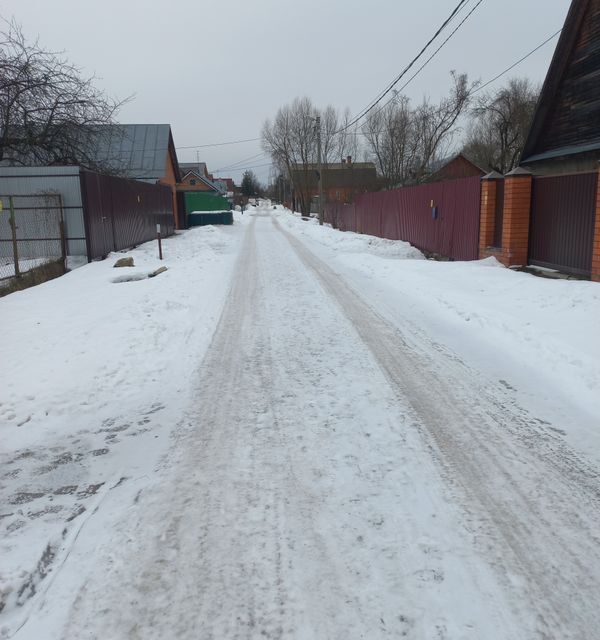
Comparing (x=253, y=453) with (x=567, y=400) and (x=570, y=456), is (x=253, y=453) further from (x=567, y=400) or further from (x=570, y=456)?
(x=567, y=400)

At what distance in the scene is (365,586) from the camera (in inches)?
106

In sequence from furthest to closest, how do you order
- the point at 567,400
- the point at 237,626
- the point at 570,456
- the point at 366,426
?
the point at 567,400, the point at 366,426, the point at 570,456, the point at 237,626

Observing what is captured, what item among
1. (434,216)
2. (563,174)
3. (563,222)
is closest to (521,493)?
(563,222)

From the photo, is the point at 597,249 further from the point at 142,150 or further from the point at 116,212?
the point at 142,150

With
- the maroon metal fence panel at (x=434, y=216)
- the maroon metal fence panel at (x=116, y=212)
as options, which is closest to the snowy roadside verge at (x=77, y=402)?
the maroon metal fence panel at (x=116, y=212)

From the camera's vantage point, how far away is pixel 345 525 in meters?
3.20

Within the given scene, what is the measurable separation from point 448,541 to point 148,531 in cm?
169

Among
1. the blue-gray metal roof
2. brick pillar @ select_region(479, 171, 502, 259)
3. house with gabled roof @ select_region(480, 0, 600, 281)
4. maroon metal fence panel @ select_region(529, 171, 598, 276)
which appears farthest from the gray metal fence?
the blue-gray metal roof

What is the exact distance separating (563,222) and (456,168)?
4744 cm

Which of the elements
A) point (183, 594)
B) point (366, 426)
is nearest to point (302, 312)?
point (366, 426)

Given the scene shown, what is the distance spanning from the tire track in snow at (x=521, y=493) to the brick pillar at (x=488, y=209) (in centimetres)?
866

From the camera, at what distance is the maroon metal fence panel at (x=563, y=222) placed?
1030 cm

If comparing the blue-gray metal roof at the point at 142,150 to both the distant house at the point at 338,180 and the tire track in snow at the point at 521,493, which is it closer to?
the distant house at the point at 338,180

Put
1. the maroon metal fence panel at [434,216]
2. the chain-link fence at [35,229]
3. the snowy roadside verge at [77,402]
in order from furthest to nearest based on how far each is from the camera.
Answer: the chain-link fence at [35,229] → the maroon metal fence panel at [434,216] → the snowy roadside verge at [77,402]
